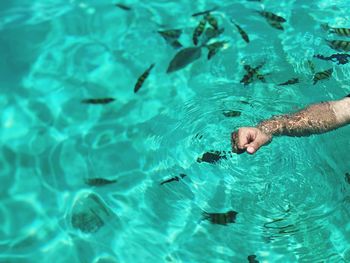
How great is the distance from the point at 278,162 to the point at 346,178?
67 centimetres

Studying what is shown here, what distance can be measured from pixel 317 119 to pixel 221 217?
133cm

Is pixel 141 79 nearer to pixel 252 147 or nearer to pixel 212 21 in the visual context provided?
pixel 212 21

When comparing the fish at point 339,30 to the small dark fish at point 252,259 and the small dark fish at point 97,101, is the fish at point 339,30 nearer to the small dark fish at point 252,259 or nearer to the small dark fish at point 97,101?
the small dark fish at point 97,101

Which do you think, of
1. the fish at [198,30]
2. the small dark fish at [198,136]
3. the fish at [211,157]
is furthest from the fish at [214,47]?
the fish at [211,157]

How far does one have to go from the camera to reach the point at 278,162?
16.4 feet

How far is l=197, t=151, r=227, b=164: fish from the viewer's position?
503 centimetres

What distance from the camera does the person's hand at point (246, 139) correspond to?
4086 mm

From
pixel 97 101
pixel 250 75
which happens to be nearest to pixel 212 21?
pixel 250 75

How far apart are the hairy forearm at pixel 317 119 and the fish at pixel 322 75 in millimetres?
917

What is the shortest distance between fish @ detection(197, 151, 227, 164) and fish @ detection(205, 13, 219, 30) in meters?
2.21

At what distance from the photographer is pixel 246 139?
416 centimetres

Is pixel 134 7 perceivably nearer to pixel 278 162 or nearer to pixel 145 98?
pixel 145 98

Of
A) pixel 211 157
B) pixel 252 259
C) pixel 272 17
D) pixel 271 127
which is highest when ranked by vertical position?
pixel 271 127

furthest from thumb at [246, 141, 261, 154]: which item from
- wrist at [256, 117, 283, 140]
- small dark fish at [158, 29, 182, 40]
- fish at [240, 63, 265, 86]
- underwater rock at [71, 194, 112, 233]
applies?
small dark fish at [158, 29, 182, 40]
